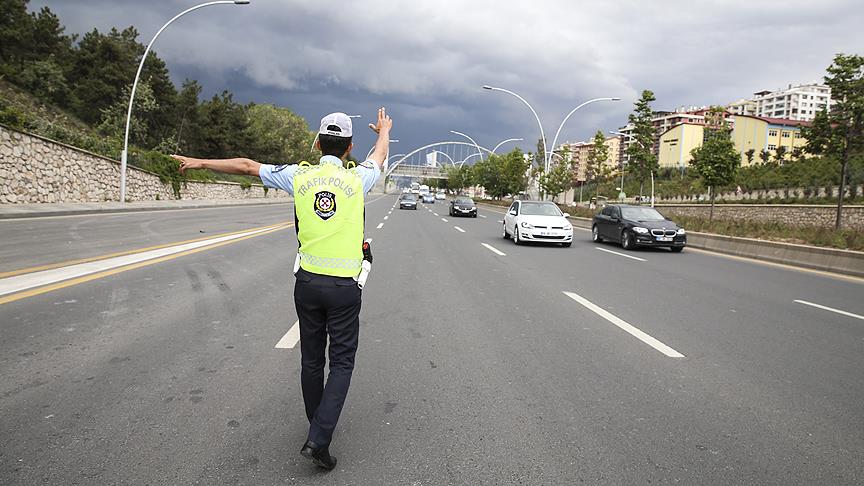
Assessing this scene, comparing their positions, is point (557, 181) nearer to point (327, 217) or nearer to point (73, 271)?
point (73, 271)

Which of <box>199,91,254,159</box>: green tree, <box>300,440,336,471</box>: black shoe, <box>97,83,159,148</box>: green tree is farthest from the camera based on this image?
<box>199,91,254,159</box>: green tree

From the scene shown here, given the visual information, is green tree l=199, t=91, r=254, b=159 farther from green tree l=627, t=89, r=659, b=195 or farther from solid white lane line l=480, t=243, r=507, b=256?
solid white lane line l=480, t=243, r=507, b=256

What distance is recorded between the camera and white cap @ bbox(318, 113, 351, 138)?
3062mm

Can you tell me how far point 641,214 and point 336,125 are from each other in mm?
17163

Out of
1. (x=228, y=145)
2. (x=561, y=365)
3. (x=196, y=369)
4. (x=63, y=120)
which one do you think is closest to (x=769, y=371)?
(x=561, y=365)

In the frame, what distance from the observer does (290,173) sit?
10.1ft

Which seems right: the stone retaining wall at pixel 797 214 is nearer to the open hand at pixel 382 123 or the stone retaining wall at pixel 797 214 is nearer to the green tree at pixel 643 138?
the green tree at pixel 643 138

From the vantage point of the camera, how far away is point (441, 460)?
3033mm

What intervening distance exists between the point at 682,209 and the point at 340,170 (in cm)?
4464

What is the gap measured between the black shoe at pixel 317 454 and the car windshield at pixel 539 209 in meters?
15.6

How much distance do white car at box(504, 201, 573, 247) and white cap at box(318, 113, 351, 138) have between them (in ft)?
46.8

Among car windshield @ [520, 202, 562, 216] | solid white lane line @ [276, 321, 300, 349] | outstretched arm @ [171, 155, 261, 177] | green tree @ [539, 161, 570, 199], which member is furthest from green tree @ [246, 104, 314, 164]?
outstretched arm @ [171, 155, 261, 177]

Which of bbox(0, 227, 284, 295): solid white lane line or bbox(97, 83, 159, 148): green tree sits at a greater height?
bbox(97, 83, 159, 148): green tree

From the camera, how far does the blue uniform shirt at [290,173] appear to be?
306 cm
